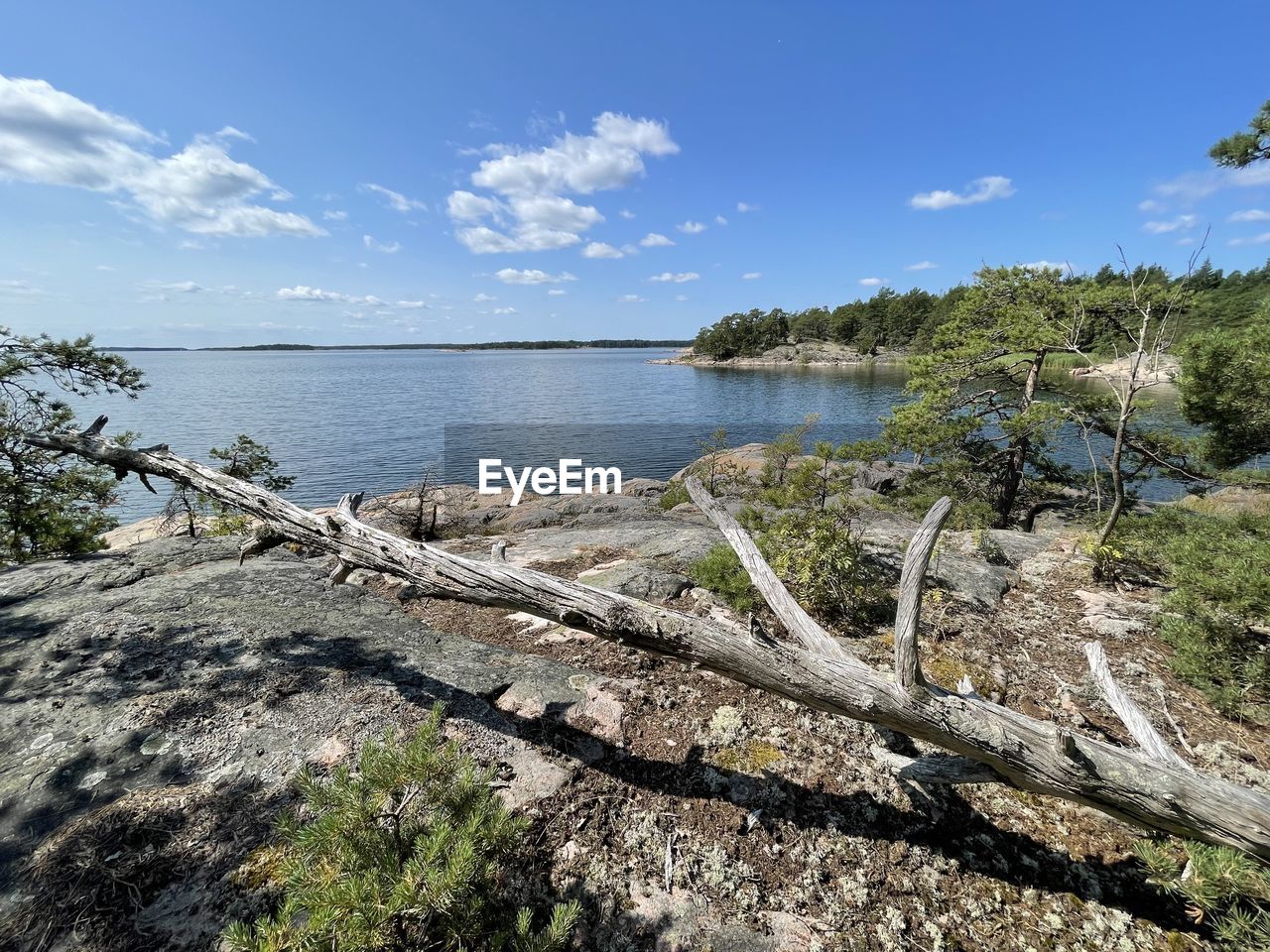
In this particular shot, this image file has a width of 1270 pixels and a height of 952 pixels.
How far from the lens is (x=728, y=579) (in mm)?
5324

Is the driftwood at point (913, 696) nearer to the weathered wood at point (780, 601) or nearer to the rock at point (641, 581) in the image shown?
the weathered wood at point (780, 601)

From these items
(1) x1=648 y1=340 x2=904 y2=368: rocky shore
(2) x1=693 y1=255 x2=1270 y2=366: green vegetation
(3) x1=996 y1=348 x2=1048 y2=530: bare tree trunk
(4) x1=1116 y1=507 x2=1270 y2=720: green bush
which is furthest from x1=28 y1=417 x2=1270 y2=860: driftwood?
(1) x1=648 y1=340 x2=904 y2=368: rocky shore

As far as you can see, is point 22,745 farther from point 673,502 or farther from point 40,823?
point 673,502

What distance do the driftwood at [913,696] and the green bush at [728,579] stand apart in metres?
1.65

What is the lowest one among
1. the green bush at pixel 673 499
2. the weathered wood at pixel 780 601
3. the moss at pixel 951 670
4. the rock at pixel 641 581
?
the green bush at pixel 673 499

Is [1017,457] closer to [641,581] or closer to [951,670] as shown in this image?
[951,670]

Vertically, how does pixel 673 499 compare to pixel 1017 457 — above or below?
below

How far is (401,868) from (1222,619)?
5969 mm

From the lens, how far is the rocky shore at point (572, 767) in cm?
239

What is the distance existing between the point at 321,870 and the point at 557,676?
237 cm

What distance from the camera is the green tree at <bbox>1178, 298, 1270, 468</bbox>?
668 centimetres

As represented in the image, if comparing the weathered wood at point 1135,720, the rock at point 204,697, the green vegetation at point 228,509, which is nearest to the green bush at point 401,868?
the rock at point 204,697

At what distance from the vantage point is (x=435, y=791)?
216 cm

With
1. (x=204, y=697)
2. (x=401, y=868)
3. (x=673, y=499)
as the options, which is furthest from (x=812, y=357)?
(x=401, y=868)
